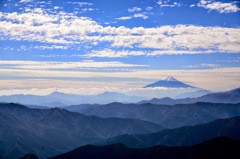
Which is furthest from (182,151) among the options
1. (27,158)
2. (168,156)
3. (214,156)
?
(27,158)

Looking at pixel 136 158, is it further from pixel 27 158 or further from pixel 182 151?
pixel 27 158

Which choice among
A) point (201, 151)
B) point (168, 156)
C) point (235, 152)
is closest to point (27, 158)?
point (168, 156)

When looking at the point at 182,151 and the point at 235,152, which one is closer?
the point at 235,152

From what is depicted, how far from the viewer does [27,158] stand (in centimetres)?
19962

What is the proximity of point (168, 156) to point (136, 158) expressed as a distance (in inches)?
765

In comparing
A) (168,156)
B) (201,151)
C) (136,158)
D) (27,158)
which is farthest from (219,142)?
(27,158)

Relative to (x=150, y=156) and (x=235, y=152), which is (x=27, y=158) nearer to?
(x=150, y=156)

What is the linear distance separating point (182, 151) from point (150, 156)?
64.1 feet

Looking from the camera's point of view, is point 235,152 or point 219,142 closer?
point 235,152

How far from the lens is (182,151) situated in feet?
638

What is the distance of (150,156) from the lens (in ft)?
654

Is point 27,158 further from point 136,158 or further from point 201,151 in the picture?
point 201,151

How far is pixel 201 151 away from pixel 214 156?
32.5 ft

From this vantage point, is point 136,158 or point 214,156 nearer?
point 214,156
